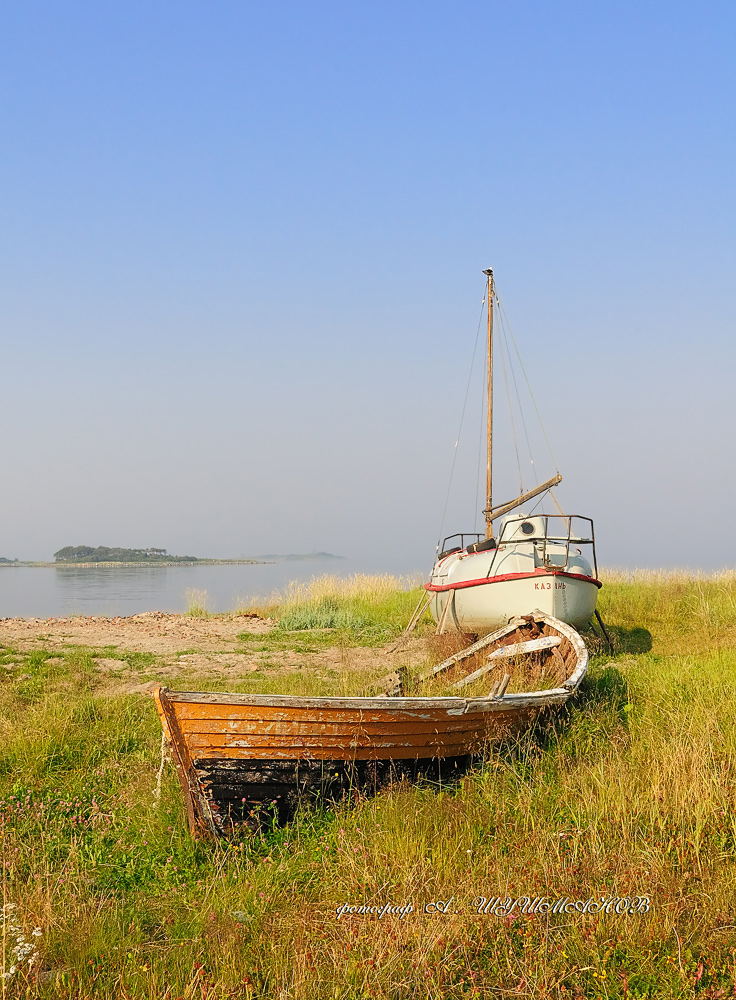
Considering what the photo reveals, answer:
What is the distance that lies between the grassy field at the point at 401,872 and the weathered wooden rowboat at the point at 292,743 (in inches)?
8.6

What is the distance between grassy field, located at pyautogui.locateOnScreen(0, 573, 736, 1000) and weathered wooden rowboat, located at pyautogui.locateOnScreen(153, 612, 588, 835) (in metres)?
0.22

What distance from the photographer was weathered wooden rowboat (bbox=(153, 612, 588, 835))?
5277 millimetres

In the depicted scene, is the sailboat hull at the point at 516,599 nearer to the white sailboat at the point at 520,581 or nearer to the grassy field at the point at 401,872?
the white sailboat at the point at 520,581

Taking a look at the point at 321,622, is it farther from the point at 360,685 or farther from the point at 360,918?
the point at 360,918

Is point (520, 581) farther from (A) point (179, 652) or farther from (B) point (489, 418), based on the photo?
(B) point (489, 418)

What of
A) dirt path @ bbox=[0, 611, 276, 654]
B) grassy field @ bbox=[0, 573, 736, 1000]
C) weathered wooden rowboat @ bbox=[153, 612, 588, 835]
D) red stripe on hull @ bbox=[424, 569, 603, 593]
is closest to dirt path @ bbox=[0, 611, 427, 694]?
dirt path @ bbox=[0, 611, 276, 654]

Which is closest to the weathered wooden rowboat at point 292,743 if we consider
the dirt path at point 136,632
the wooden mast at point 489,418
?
the dirt path at point 136,632

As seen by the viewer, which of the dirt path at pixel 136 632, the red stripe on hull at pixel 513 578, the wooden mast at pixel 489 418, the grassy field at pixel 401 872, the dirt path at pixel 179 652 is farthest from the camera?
the wooden mast at pixel 489 418

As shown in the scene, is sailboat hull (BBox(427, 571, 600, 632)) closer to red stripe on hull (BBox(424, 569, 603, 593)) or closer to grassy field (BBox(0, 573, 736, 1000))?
red stripe on hull (BBox(424, 569, 603, 593))

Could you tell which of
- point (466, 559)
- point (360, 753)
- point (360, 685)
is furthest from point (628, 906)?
point (466, 559)

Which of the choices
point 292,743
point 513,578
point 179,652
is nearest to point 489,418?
point 513,578

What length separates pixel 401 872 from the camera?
4465mm

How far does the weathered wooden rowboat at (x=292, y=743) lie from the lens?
17.3ft

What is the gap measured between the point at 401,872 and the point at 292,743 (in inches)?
50.8
